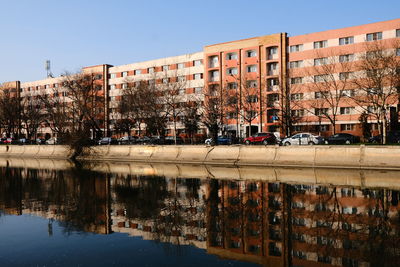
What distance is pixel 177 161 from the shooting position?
47906 mm

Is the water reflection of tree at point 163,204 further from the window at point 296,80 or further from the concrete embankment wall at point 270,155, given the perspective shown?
the window at point 296,80

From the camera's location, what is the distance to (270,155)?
40594mm

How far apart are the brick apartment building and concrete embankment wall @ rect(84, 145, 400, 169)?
1730 cm

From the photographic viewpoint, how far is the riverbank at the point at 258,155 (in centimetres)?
3434

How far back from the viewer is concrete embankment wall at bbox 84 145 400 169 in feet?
112

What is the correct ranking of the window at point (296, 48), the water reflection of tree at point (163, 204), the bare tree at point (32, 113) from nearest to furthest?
the water reflection of tree at point (163, 204) < the window at point (296, 48) < the bare tree at point (32, 113)

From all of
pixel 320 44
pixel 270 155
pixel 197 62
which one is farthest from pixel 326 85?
pixel 197 62

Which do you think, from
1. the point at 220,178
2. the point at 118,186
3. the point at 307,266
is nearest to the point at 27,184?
the point at 118,186

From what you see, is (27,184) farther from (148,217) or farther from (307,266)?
(307,266)

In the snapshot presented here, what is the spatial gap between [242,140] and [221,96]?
12740mm

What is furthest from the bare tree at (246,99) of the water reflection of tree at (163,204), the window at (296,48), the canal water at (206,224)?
the canal water at (206,224)

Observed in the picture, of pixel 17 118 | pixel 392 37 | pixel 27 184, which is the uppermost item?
pixel 392 37

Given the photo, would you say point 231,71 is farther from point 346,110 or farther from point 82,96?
point 82,96

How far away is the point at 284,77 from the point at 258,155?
1319 inches
